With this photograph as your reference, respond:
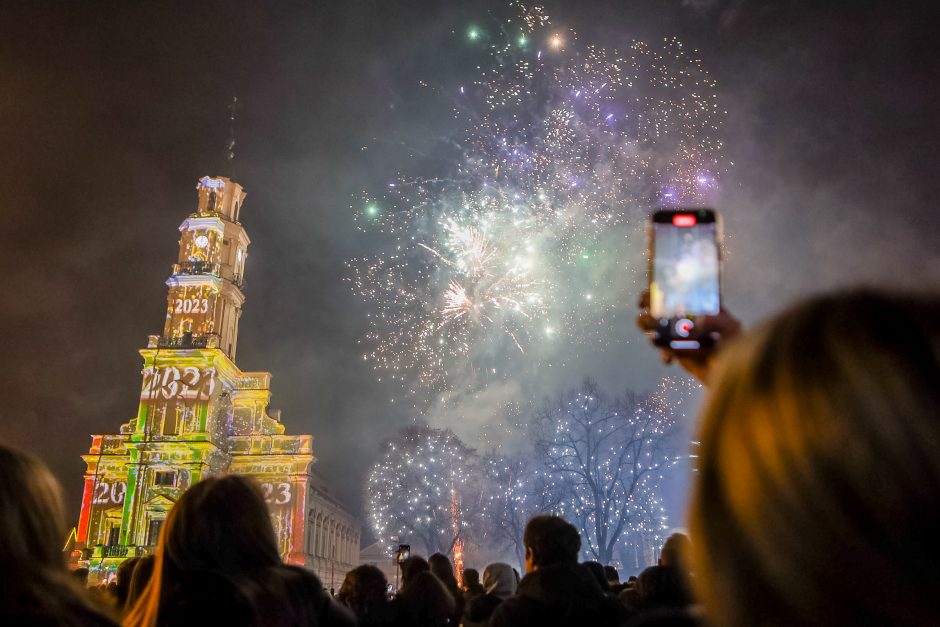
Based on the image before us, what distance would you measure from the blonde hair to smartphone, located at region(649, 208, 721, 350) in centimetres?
132

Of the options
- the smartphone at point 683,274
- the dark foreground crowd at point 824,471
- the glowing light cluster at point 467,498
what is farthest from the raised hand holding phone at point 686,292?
the glowing light cluster at point 467,498

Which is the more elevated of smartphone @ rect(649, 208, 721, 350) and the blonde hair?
smartphone @ rect(649, 208, 721, 350)

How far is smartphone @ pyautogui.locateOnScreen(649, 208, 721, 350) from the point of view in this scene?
232cm

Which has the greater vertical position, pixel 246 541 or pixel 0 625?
pixel 246 541

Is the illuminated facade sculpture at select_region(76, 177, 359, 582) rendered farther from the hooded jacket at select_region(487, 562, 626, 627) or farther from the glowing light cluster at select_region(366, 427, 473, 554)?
the hooded jacket at select_region(487, 562, 626, 627)

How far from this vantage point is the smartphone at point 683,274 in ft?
7.63

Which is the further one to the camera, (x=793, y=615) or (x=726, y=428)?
(x=726, y=428)

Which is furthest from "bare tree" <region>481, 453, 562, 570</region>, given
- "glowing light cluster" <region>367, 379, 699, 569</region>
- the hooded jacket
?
the hooded jacket

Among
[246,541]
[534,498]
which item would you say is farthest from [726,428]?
[534,498]

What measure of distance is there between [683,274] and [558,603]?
2.44 metres

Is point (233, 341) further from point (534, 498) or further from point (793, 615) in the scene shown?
point (793, 615)

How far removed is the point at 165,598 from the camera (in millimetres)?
2830

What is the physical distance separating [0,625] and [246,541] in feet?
3.74

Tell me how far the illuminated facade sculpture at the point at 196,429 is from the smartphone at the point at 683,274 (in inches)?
1857
